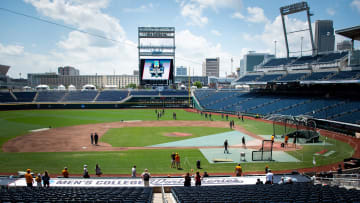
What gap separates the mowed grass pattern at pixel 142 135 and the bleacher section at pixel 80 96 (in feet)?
137

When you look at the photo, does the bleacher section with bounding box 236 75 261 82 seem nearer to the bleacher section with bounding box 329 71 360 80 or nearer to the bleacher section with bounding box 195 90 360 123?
the bleacher section with bounding box 195 90 360 123

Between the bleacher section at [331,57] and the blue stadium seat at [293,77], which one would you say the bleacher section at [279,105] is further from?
the bleacher section at [331,57]

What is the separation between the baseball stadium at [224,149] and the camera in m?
10.5

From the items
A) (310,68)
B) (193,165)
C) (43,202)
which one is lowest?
(193,165)

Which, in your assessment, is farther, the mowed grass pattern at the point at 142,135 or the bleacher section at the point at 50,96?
the bleacher section at the point at 50,96

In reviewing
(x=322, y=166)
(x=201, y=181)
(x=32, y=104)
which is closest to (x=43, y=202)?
(x=201, y=181)

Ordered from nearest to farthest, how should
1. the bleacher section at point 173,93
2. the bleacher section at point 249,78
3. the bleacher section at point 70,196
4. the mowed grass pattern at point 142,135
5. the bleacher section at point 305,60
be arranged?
the bleacher section at point 70,196 < the mowed grass pattern at point 142,135 < the bleacher section at point 305,60 < the bleacher section at point 249,78 < the bleacher section at point 173,93

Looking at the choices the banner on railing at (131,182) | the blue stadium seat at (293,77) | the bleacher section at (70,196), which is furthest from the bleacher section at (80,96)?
the bleacher section at (70,196)

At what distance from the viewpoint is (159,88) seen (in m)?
77.2

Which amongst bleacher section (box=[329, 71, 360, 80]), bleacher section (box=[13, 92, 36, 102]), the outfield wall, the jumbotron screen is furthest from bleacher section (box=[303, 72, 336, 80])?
bleacher section (box=[13, 92, 36, 102])

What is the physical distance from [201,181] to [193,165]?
4.55 metres

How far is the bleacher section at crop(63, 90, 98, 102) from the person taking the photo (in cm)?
7009

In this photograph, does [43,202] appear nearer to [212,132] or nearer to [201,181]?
[201,181]

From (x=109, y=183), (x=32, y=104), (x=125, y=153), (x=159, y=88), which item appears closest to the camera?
(x=109, y=183)
